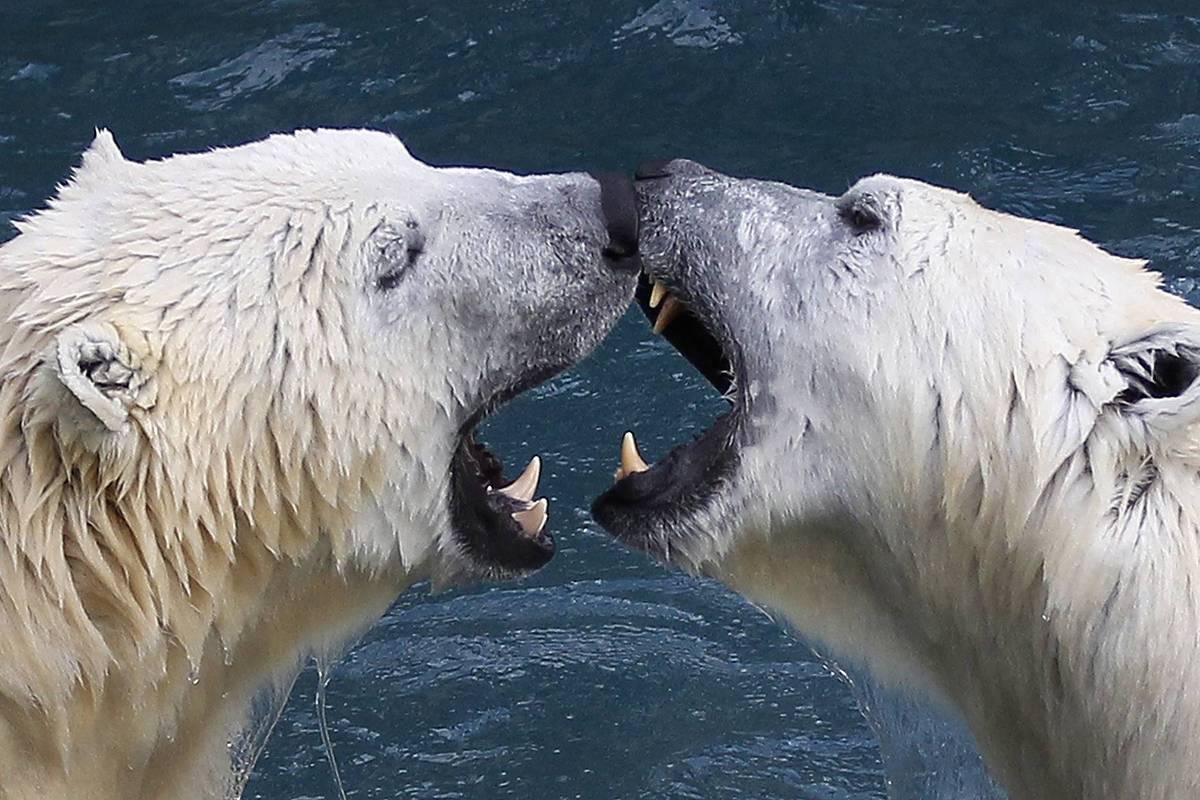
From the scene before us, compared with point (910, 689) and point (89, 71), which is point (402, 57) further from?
point (910, 689)

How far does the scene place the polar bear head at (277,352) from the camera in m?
3.08

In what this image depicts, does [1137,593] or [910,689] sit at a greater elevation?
[1137,593]

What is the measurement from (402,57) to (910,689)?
441cm

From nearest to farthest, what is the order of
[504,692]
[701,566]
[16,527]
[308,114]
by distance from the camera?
[16,527] → [701,566] → [504,692] → [308,114]

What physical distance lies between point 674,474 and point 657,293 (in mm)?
356

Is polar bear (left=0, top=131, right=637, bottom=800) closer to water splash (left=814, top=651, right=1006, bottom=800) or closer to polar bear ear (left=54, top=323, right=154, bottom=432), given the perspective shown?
polar bear ear (left=54, top=323, right=154, bottom=432)

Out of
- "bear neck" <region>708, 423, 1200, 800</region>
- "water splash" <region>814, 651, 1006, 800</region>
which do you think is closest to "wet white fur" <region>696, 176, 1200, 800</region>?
"bear neck" <region>708, 423, 1200, 800</region>

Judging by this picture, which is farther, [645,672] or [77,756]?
[645,672]

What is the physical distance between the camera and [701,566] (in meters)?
3.63

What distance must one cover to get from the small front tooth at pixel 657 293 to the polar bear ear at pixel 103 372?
1026mm

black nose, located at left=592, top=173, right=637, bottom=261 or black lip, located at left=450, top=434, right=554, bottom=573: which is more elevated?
black nose, located at left=592, top=173, right=637, bottom=261

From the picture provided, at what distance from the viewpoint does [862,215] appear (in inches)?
138

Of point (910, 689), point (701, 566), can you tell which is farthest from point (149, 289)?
point (910, 689)

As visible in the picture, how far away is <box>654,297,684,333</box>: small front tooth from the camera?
366cm
